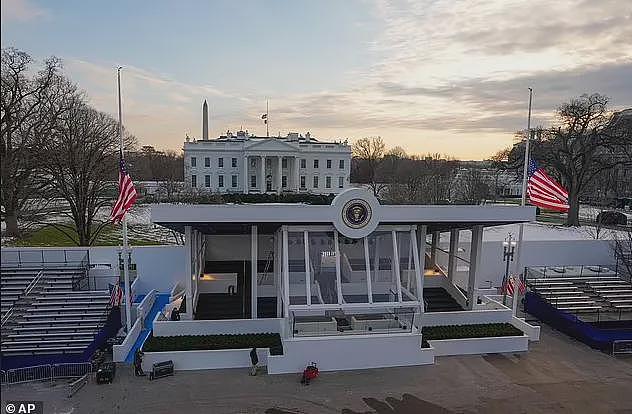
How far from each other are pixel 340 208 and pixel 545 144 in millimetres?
33932

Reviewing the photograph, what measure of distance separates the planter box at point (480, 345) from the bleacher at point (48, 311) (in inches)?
493

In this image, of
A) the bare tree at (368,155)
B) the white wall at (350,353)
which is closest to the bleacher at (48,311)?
the white wall at (350,353)

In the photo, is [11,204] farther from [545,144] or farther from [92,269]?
[545,144]

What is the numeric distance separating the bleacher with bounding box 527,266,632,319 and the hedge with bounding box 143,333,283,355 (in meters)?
12.6

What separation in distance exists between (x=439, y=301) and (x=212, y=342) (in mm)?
10450

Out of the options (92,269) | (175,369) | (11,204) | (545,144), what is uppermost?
(545,144)

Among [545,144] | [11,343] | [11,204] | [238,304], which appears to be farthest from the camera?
[545,144]

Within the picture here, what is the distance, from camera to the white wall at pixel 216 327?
51.1 ft

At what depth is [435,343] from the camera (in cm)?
1555

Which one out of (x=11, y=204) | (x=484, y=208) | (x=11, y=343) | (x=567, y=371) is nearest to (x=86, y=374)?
(x=11, y=343)

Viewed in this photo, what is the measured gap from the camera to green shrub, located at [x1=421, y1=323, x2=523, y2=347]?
16.0m

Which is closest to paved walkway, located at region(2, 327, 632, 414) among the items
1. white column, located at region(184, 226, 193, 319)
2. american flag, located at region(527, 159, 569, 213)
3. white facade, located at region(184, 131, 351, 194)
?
white column, located at region(184, 226, 193, 319)

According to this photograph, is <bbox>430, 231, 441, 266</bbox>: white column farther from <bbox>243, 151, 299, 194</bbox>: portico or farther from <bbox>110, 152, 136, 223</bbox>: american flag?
<bbox>243, 151, 299, 194</bbox>: portico

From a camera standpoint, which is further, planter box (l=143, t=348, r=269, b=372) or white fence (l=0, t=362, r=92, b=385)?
planter box (l=143, t=348, r=269, b=372)
